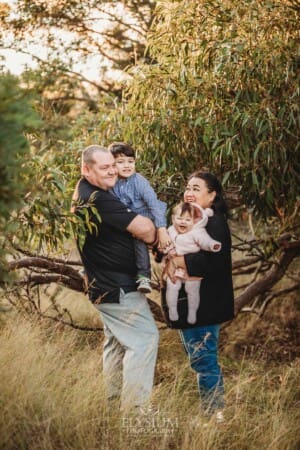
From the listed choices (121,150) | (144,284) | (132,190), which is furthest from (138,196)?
(144,284)

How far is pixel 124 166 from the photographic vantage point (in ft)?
15.2

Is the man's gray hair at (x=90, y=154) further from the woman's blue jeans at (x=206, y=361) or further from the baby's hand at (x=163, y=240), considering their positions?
the woman's blue jeans at (x=206, y=361)

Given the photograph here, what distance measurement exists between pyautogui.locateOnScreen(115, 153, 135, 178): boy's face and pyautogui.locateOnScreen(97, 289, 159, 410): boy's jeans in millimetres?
885

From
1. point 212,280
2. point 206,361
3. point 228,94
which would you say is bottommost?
point 206,361

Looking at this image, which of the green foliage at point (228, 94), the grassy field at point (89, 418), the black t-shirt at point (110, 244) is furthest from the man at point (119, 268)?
the green foliage at point (228, 94)

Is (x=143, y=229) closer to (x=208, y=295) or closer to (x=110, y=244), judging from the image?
(x=110, y=244)

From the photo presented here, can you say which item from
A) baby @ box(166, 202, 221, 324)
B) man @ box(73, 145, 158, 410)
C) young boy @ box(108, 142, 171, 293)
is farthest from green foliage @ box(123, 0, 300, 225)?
man @ box(73, 145, 158, 410)

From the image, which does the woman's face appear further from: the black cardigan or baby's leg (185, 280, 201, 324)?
baby's leg (185, 280, 201, 324)

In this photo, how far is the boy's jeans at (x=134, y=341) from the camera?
4.21 meters

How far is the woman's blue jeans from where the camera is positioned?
14.4ft

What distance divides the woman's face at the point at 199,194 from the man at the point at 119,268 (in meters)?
0.39

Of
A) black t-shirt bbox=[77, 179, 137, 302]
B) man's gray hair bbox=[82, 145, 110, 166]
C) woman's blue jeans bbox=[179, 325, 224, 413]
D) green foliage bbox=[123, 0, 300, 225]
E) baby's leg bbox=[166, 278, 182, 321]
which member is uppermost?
green foliage bbox=[123, 0, 300, 225]

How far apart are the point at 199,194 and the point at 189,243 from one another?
15.4 inches

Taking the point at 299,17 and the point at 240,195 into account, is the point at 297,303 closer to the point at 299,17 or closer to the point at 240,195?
the point at 240,195
